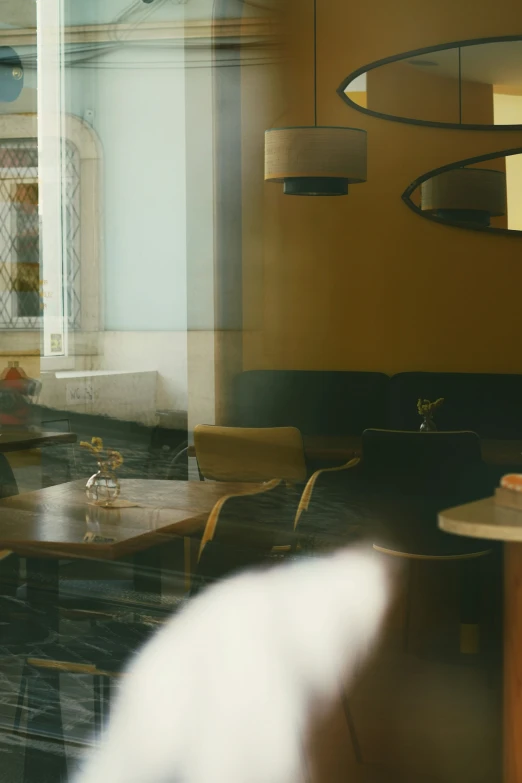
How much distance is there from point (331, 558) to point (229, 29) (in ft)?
6.61

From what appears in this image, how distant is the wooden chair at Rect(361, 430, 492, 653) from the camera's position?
2250 mm

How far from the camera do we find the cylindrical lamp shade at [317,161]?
8.92 ft

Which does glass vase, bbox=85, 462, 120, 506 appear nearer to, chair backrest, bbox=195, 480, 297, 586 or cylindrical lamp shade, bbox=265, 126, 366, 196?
chair backrest, bbox=195, 480, 297, 586

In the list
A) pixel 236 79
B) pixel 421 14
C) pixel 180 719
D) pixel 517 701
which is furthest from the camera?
pixel 236 79

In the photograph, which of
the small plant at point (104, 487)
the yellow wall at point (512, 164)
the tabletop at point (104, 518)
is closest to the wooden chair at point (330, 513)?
the tabletop at point (104, 518)

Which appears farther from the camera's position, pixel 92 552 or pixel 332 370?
pixel 332 370

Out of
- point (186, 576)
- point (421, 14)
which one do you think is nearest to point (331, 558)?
point (186, 576)

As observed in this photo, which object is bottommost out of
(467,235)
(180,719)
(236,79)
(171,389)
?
(180,719)

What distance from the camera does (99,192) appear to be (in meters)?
2.77

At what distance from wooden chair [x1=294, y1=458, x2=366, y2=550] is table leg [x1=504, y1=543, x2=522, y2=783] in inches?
51.6

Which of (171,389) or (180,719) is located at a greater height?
(171,389)

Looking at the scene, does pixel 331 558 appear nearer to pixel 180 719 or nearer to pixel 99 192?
pixel 180 719

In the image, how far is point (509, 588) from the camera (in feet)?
4.32

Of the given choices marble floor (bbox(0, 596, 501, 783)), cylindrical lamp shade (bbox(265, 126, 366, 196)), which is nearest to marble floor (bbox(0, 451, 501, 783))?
marble floor (bbox(0, 596, 501, 783))
